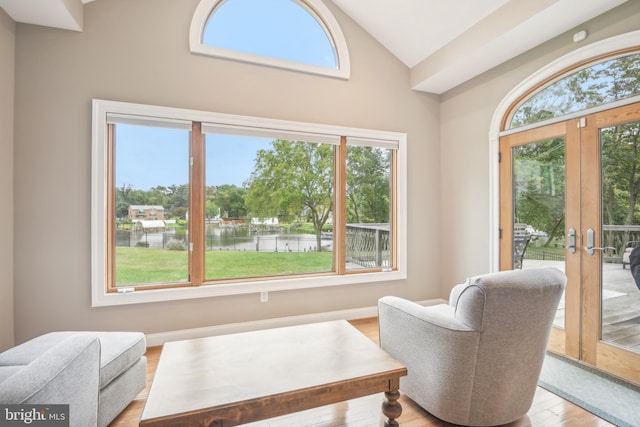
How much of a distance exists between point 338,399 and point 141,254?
7.84 ft

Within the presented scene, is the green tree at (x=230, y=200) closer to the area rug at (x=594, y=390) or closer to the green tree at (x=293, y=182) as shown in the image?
the green tree at (x=293, y=182)

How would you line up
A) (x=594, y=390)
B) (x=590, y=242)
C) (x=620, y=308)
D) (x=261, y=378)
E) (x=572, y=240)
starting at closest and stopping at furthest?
(x=261, y=378) → (x=594, y=390) → (x=620, y=308) → (x=590, y=242) → (x=572, y=240)

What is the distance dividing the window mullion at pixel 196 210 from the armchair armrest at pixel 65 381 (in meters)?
1.57

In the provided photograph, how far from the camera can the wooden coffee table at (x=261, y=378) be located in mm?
1272

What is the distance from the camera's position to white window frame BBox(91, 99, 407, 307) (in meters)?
2.68

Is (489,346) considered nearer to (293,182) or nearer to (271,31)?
(293,182)

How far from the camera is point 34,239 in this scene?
2.57m

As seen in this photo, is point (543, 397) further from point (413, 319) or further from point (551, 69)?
point (551, 69)

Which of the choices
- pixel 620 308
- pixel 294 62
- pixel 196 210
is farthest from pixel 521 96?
pixel 196 210

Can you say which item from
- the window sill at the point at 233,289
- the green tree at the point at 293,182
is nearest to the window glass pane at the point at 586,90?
the green tree at the point at 293,182

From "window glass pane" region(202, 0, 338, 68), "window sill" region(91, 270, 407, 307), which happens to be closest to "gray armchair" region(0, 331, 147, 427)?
"window sill" region(91, 270, 407, 307)

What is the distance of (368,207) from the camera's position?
3.84m

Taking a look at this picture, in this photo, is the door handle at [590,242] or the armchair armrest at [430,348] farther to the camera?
the door handle at [590,242]

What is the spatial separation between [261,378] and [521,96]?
11.2 ft
